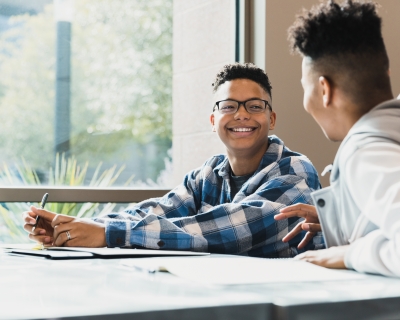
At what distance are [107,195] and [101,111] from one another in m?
0.41

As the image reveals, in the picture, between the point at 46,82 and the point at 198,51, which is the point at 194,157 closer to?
the point at 198,51

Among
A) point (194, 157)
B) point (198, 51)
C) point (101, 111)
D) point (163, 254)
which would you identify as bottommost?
point (163, 254)

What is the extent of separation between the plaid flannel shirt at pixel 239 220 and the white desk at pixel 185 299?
0.67 m

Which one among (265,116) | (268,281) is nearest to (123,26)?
(265,116)

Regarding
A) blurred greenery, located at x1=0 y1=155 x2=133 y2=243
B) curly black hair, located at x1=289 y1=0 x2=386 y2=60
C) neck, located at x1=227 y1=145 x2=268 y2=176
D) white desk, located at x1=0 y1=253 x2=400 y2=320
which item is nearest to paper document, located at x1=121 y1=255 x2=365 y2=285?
white desk, located at x1=0 y1=253 x2=400 y2=320

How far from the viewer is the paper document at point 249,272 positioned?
2.78 ft

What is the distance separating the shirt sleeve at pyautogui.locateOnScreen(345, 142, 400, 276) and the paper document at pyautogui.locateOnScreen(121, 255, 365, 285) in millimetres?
35

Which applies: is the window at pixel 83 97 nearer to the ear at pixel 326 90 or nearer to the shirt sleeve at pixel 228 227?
the shirt sleeve at pixel 228 227

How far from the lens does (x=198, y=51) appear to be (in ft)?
9.95

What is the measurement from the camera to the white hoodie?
0.89 metres

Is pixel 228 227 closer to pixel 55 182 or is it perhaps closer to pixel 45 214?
pixel 45 214

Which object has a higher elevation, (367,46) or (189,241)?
(367,46)

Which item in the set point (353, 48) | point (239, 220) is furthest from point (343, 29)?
point (239, 220)

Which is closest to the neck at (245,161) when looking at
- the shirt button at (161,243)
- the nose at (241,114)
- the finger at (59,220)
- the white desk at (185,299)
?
the nose at (241,114)
